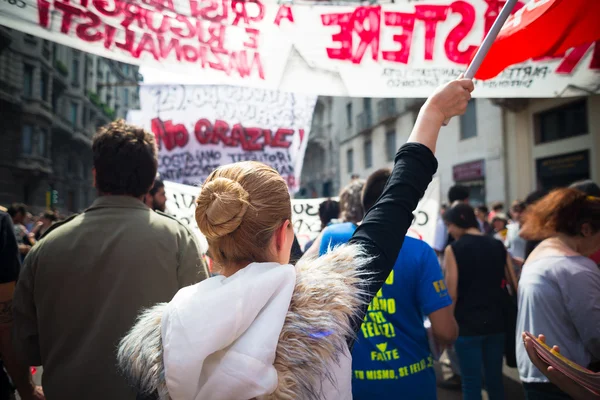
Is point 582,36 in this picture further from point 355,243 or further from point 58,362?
point 58,362

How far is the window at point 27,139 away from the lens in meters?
27.1

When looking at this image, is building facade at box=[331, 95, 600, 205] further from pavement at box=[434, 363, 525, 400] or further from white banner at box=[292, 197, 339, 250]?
white banner at box=[292, 197, 339, 250]

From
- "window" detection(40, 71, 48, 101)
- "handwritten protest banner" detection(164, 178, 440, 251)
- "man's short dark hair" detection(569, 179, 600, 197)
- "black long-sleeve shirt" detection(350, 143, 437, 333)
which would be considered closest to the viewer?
"black long-sleeve shirt" detection(350, 143, 437, 333)

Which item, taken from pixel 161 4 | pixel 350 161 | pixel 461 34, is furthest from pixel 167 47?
pixel 350 161

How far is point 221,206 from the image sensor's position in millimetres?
1023

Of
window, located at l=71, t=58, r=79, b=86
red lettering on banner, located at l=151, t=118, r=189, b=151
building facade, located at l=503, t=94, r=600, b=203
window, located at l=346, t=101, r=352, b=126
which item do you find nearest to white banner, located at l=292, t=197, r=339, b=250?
red lettering on banner, located at l=151, t=118, r=189, b=151

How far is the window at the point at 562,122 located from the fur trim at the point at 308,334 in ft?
43.8

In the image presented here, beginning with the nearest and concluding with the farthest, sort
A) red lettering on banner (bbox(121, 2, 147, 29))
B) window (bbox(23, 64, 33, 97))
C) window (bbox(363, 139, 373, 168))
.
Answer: red lettering on banner (bbox(121, 2, 147, 29)) < window (bbox(363, 139, 373, 168)) < window (bbox(23, 64, 33, 97))

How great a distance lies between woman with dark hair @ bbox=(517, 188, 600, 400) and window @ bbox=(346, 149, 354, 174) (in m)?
24.9

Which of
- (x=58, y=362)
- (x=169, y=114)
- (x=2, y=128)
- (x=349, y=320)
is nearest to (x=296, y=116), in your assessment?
(x=169, y=114)

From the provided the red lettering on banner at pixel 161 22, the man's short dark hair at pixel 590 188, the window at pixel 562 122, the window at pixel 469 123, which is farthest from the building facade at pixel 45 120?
A: the man's short dark hair at pixel 590 188

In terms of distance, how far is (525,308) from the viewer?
92.8 inches

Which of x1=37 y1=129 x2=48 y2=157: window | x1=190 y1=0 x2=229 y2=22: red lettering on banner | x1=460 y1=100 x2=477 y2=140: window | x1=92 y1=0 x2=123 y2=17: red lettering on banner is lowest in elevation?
x1=92 y1=0 x2=123 y2=17: red lettering on banner

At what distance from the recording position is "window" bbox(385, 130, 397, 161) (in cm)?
2230
